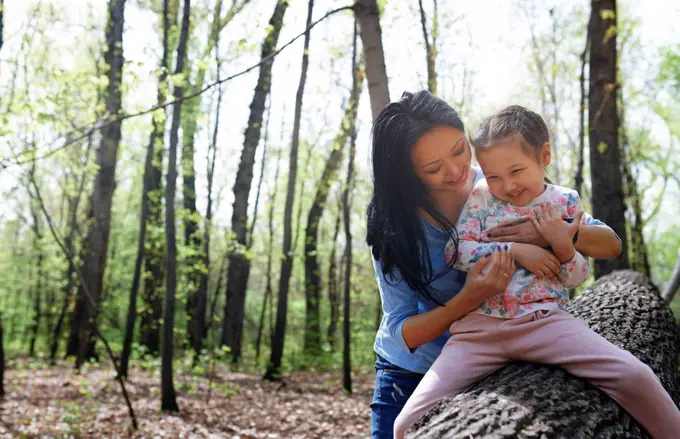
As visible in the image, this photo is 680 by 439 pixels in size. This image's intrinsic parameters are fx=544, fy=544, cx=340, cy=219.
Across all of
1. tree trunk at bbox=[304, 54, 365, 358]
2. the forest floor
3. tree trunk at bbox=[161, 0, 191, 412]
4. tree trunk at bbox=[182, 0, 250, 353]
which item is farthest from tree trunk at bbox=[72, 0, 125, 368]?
tree trunk at bbox=[304, 54, 365, 358]

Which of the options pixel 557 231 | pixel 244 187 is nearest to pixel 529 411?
pixel 557 231

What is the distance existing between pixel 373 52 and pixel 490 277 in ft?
8.54

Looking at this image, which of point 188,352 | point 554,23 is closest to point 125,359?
point 188,352

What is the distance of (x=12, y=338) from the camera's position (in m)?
24.1

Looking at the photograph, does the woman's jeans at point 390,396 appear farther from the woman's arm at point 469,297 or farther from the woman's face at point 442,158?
the woman's face at point 442,158

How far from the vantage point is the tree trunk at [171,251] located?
6.72 m

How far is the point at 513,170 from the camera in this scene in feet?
6.40

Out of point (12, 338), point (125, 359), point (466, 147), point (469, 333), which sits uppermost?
point (466, 147)

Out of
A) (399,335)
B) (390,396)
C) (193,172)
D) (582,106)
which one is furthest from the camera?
(193,172)

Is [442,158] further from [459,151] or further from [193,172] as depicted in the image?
[193,172]

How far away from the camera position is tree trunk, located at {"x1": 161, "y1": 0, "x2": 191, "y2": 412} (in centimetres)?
672

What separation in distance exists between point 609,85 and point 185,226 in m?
10.1

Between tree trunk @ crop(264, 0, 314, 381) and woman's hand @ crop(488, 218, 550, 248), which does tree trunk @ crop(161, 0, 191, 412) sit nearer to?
tree trunk @ crop(264, 0, 314, 381)

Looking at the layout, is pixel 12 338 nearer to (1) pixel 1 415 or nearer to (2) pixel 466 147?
(1) pixel 1 415
